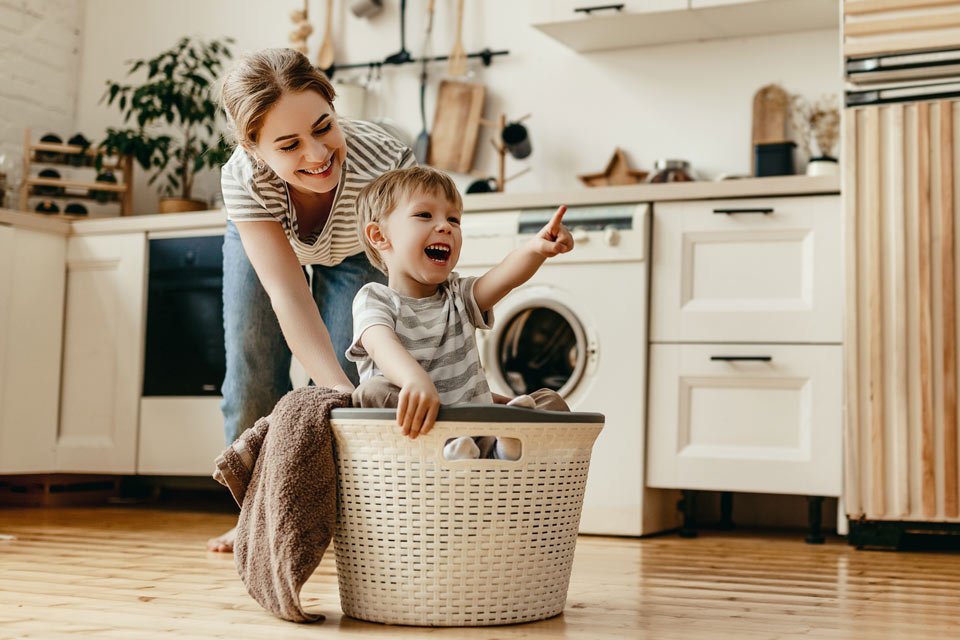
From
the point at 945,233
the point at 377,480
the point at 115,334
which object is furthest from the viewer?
the point at 115,334

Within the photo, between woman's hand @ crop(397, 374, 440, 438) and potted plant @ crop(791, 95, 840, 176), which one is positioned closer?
woman's hand @ crop(397, 374, 440, 438)

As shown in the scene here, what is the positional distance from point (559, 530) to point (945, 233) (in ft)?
4.72

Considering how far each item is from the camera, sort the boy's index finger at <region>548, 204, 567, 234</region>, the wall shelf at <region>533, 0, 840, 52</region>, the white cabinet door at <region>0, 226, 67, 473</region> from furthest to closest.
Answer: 1. the white cabinet door at <region>0, 226, 67, 473</region>
2. the wall shelf at <region>533, 0, 840, 52</region>
3. the boy's index finger at <region>548, 204, 567, 234</region>

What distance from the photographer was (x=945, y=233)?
2.46 metres

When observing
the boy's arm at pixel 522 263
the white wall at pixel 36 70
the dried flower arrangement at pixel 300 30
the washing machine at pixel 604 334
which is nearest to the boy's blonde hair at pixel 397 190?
the boy's arm at pixel 522 263

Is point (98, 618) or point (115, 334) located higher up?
point (115, 334)

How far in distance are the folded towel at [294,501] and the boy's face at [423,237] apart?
20 cm

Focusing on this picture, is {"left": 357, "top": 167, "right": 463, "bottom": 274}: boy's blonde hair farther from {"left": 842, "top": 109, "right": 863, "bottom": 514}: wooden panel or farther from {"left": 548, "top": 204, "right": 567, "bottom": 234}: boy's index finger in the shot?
{"left": 842, "top": 109, "right": 863, "bottom": 514}: wooden panel

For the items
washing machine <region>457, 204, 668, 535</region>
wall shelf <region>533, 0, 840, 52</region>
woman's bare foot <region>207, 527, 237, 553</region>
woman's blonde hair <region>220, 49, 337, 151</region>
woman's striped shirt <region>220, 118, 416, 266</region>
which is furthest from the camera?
wall shelf <region>533, 0, 840, 52</region>

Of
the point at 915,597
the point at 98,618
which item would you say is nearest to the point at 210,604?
the point at 98,618

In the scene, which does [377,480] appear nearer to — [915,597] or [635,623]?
[635,623]

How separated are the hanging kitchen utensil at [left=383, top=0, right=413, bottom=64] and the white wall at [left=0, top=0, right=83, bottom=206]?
3.97ft

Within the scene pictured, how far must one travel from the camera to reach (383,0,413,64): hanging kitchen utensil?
358 cm

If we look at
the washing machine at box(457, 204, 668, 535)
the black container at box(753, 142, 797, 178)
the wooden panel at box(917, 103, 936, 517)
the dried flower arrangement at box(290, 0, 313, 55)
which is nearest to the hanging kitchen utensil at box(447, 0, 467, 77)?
the dried flower arrangement at box(290, 0, 313, 55)
